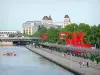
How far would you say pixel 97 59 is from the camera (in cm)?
3772

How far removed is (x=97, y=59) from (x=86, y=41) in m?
45.5

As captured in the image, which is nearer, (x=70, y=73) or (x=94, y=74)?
(x=94, y=74)

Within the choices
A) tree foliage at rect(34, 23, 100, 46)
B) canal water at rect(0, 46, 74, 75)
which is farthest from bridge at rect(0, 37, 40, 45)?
canal water at rect(0, 46, 74, 75)

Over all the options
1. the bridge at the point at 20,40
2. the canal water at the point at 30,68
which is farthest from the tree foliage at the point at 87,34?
the canal water at the point at 30,68

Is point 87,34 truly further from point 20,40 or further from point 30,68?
point 20,40

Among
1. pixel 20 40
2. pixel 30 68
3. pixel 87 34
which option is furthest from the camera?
pixel 20 40

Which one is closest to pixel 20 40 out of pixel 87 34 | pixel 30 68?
pixel 87 34

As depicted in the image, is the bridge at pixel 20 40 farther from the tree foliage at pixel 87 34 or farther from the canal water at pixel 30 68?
the canal water at pixel 30 68

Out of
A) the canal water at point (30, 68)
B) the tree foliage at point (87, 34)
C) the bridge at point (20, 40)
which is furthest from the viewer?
the bridge at point (20, 40)

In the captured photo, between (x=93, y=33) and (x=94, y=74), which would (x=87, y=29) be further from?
(x=94, y=74)

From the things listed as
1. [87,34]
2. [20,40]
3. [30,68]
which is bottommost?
[30,68]

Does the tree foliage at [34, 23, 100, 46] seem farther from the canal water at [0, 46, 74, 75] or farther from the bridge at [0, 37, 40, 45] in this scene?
the canal water at [0, 46, 74, 75]

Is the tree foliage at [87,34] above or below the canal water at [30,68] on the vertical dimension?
above

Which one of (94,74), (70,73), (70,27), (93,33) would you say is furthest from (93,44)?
(94,74)
